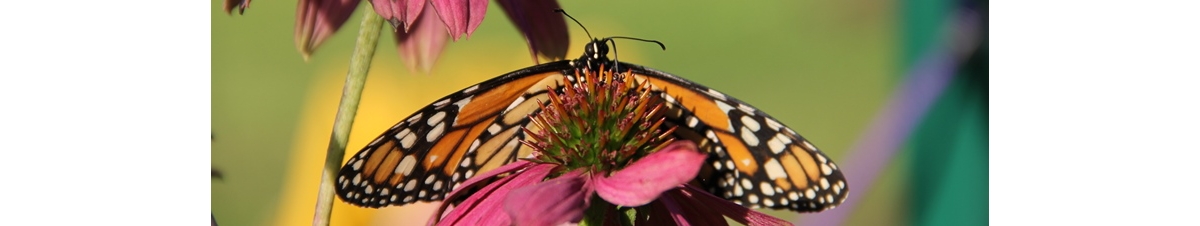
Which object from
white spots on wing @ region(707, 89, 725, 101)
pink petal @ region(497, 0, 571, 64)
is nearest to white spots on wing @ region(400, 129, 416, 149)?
pink petal @ region(497, 0, 571, 64)

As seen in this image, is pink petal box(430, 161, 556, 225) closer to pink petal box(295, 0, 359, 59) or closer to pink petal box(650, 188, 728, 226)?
pink petal box(650, 188, 728, 226)

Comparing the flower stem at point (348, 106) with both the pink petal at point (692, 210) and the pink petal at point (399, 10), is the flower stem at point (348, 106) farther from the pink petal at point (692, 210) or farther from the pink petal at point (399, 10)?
the pink petal at point (692, 210)

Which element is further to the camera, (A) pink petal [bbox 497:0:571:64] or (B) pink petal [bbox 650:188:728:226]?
(A) pink petal [bbox 497:0:571:64]

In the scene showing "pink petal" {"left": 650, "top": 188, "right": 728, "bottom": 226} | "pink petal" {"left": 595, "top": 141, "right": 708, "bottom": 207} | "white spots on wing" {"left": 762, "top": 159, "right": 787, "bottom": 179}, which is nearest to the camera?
"pink petal" {"left": 595, "top": 141, "right": 708, "bottom": 207}

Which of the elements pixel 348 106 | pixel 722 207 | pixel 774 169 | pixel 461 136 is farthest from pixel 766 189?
pixel 348 106

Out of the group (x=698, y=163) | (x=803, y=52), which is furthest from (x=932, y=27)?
(x=698, y=163)

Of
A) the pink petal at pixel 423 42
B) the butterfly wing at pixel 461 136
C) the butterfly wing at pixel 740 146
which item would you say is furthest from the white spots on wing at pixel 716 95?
the pink petal at pixel 423 42

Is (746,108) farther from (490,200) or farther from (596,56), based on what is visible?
(490,200)

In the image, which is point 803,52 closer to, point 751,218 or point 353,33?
point 751,218
